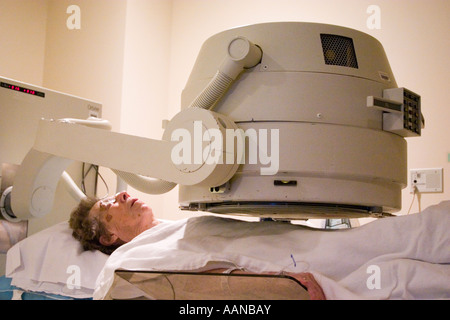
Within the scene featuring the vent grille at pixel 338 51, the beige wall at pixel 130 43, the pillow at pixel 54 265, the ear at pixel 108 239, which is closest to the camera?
the vent grille at pixel 338 51

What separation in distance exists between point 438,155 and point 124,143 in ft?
4.95

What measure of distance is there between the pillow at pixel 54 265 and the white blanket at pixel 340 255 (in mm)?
411

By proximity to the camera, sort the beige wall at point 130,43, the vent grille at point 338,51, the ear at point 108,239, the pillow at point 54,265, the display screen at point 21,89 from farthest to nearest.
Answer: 1. the beige wall at point 130,43
2. the display screen at point 21,89
3. the ear at point 108,239
4. the pillow at point 54,265
5. the vent grille at point 338,51

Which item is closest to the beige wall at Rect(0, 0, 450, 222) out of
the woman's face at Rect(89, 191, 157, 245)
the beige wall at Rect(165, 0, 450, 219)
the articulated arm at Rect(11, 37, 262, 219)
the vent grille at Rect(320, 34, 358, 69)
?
the beige wall at Rect(165, 0, 450, 219)

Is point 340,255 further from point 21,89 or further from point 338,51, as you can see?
point 21,89

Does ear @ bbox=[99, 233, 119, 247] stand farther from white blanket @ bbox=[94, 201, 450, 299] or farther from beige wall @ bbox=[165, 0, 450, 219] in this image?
beige wall @ bbox=[165, 0, 450, 219]

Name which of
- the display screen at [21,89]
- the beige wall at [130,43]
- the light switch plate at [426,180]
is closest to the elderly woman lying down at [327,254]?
the display screen at [21,89]

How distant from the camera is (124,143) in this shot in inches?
43.9

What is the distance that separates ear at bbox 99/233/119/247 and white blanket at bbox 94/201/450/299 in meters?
0.50

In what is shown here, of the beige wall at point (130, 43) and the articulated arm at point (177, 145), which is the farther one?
the beige wall at point (130, 43)

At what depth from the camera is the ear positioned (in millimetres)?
1693

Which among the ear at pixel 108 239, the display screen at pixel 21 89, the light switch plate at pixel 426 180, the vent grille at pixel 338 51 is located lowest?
the ear at pixel 108 239

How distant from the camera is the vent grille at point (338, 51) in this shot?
1120 millimetres

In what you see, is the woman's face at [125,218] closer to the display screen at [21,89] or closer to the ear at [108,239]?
the ear at [108,239]
